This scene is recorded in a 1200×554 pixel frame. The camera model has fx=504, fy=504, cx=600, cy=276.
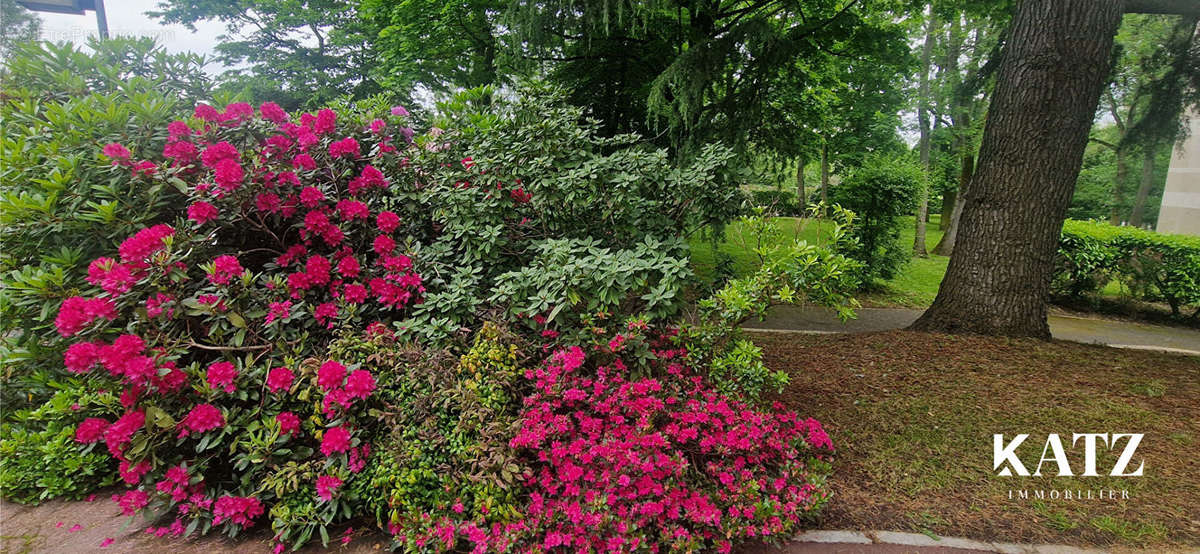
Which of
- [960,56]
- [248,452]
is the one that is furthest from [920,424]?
[960,56]

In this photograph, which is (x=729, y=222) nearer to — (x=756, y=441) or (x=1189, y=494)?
(x=756, y=441)

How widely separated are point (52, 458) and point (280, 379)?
125 cm

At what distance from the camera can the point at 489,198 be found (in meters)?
2.76

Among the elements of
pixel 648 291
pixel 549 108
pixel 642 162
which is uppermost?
pixel 549 108

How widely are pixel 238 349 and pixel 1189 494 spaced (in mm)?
4324

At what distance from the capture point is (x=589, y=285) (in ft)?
7.65

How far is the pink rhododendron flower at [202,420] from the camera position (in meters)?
2.01

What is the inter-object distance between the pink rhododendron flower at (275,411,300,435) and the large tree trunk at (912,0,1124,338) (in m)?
4.63

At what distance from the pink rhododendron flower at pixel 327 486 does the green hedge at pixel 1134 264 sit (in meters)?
7.88

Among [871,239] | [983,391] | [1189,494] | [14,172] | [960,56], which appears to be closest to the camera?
[1189,494]

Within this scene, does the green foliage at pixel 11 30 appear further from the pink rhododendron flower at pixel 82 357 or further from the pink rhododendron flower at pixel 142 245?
the pink rhododendron flower at pixel 82 357

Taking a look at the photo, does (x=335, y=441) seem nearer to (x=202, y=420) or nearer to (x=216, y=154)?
(x=202, y=420)

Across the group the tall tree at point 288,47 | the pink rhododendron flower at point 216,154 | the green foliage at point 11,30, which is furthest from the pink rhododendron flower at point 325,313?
the tall tree at point 288,47

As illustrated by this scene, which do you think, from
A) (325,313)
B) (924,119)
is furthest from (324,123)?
(924,119)
